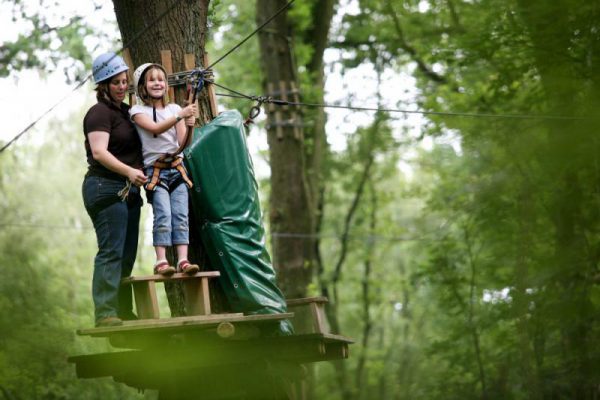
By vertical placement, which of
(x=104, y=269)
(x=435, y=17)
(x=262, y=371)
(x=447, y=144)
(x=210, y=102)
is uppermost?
(x=435, y=17)

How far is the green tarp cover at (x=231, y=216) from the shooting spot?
738 centimetres

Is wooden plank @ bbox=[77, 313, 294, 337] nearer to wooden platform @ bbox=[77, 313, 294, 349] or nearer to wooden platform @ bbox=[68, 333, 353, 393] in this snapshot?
wooden platform @ bbox=[77, 313, 294, 349]

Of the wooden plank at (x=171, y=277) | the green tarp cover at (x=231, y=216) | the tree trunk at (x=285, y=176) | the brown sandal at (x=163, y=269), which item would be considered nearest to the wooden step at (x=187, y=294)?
the wooden plank at (x=171, y=277)

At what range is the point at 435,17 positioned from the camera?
1827 cm

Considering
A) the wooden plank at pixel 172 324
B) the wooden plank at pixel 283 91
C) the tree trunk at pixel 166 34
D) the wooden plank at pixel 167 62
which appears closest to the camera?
the wooden plank at pixel 172 324

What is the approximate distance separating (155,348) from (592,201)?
22.5 ft

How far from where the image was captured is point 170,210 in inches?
273

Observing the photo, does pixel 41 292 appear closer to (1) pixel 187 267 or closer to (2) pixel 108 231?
(2) pixel 108 231

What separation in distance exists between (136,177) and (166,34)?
157 centimetres

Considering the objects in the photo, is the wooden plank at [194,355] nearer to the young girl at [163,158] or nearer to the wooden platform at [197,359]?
the wooden platform at [197,359]

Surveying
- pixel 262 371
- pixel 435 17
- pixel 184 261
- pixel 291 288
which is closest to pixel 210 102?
pixel 184 261

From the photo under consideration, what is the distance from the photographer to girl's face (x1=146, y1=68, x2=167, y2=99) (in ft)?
22.7

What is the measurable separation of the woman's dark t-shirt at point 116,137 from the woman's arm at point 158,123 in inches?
5.1

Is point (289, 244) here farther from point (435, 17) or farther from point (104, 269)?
point (104, 269)
